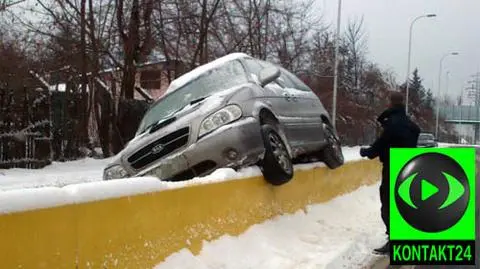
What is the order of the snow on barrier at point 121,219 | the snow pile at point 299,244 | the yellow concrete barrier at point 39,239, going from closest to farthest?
the yellow concrete barrier at point 39,239, the snow on barrier at point 121,219, the snow pile at point 299,244

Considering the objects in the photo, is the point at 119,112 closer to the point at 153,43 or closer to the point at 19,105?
the point at 153,43

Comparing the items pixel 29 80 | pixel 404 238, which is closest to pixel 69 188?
pixel 404 238

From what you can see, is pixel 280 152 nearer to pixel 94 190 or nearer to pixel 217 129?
pixel 217 129

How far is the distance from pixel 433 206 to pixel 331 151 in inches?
231

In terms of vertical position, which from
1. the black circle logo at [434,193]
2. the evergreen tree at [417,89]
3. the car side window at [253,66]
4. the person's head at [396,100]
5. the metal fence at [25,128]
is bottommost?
the evergreen tree at [417,89]

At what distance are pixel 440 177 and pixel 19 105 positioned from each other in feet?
44.2

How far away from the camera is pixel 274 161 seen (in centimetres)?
759

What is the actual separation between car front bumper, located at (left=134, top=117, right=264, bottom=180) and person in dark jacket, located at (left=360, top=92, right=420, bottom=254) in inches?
57.7

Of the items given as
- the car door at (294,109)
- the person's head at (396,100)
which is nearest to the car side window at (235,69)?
the car door at (294,109)

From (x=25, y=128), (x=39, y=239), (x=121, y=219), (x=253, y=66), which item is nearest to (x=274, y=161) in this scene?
(x=253, y=66)

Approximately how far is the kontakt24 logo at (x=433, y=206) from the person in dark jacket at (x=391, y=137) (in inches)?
77.3

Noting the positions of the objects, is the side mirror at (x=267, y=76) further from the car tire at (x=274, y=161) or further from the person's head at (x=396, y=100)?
the person's head at (x=396, y=100)

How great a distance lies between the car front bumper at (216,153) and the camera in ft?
23.6

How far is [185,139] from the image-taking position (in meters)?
Answer: 7.35
